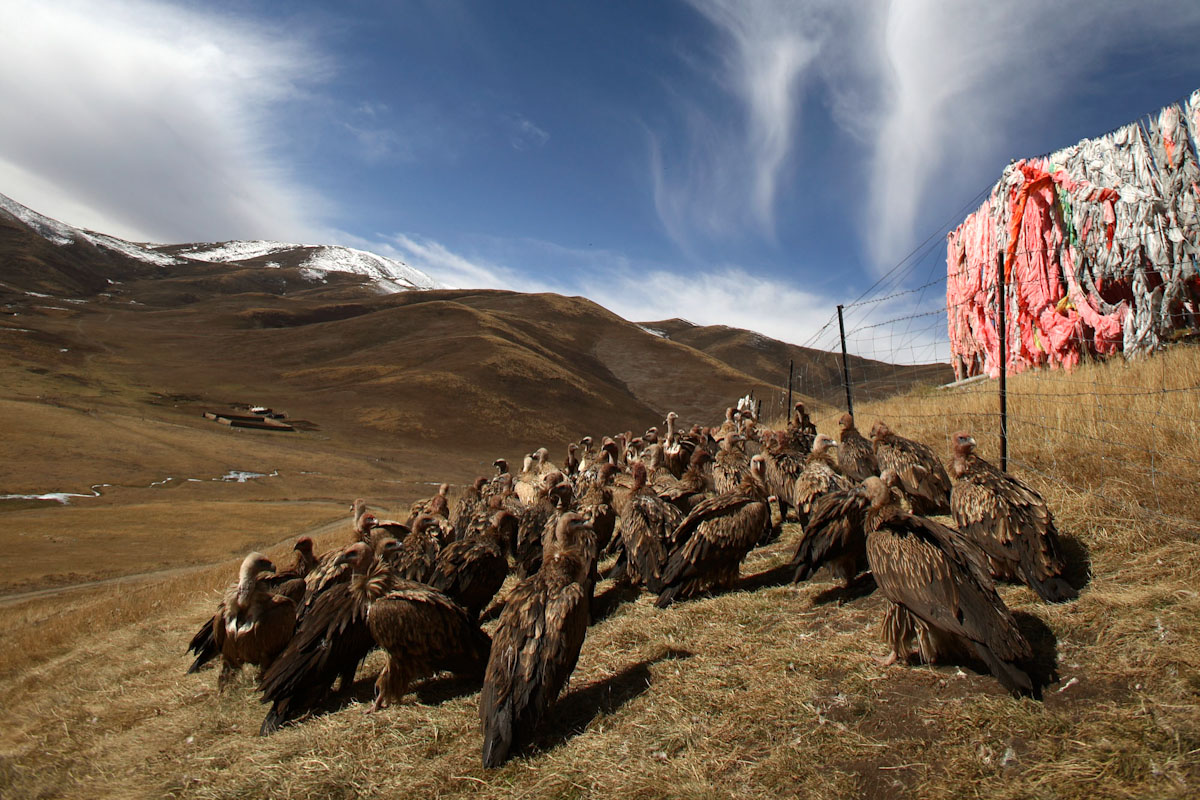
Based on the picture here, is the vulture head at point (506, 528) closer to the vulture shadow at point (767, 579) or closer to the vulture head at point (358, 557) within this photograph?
the vulture head at point (358, 557)

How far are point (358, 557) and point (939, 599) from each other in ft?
18.5

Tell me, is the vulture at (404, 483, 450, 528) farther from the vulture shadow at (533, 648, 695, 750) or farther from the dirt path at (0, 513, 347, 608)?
the dirt path at (0, 513, 347, 608)

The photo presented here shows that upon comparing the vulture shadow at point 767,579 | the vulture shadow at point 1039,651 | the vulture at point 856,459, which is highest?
the vulture at point 856,459

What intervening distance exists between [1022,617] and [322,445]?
54.1m

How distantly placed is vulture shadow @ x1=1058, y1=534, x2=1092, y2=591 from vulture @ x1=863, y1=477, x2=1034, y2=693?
0.92 metres

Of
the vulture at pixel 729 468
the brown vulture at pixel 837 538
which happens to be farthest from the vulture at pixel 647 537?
the brown vulture at pixel 837 538

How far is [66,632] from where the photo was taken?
12.0 metres

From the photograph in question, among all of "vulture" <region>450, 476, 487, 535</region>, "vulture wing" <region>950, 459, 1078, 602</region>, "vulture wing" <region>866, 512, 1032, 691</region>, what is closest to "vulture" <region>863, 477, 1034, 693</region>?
"vulture wing" <region>866, 512, 1032, 691</region>

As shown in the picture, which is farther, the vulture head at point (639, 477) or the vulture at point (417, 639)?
the vulture head at point (639, 477)

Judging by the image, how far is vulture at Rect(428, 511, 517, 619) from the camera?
7004mm

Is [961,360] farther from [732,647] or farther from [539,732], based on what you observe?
[539,732]

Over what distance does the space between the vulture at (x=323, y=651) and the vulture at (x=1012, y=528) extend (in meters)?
5.42

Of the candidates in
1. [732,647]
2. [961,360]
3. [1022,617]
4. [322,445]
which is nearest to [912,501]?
[1022,617]

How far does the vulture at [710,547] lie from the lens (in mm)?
6594
